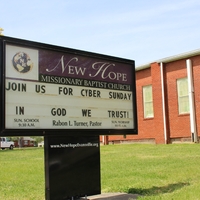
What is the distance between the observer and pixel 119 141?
34656 mm

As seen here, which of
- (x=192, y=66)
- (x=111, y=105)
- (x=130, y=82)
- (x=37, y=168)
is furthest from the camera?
(x=192, y=66)

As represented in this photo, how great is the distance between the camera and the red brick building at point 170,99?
27625 millimetres

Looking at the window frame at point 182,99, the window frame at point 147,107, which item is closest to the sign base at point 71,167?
the window frame at point 182,99

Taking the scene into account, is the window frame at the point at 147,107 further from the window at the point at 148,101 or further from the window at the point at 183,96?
the window at the point at 183,96

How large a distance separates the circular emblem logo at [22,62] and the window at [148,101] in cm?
2489

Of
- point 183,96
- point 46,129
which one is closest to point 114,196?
point 46,129

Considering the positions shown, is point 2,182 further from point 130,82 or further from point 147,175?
point 130,82

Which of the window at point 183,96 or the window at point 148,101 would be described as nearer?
the window at point 183,96

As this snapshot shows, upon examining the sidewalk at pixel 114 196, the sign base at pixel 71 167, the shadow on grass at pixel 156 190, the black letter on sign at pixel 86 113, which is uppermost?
the black letter on sign at pixel 86 113

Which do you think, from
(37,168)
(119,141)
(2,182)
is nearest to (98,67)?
(2,182)

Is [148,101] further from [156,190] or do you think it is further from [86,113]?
[86,113]

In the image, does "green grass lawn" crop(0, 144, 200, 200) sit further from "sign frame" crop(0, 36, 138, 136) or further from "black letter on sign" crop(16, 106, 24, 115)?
"black letter on sign" crop(16, 106, 24, 115)

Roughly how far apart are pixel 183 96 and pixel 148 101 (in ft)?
12.8

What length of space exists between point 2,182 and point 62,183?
527 cm
